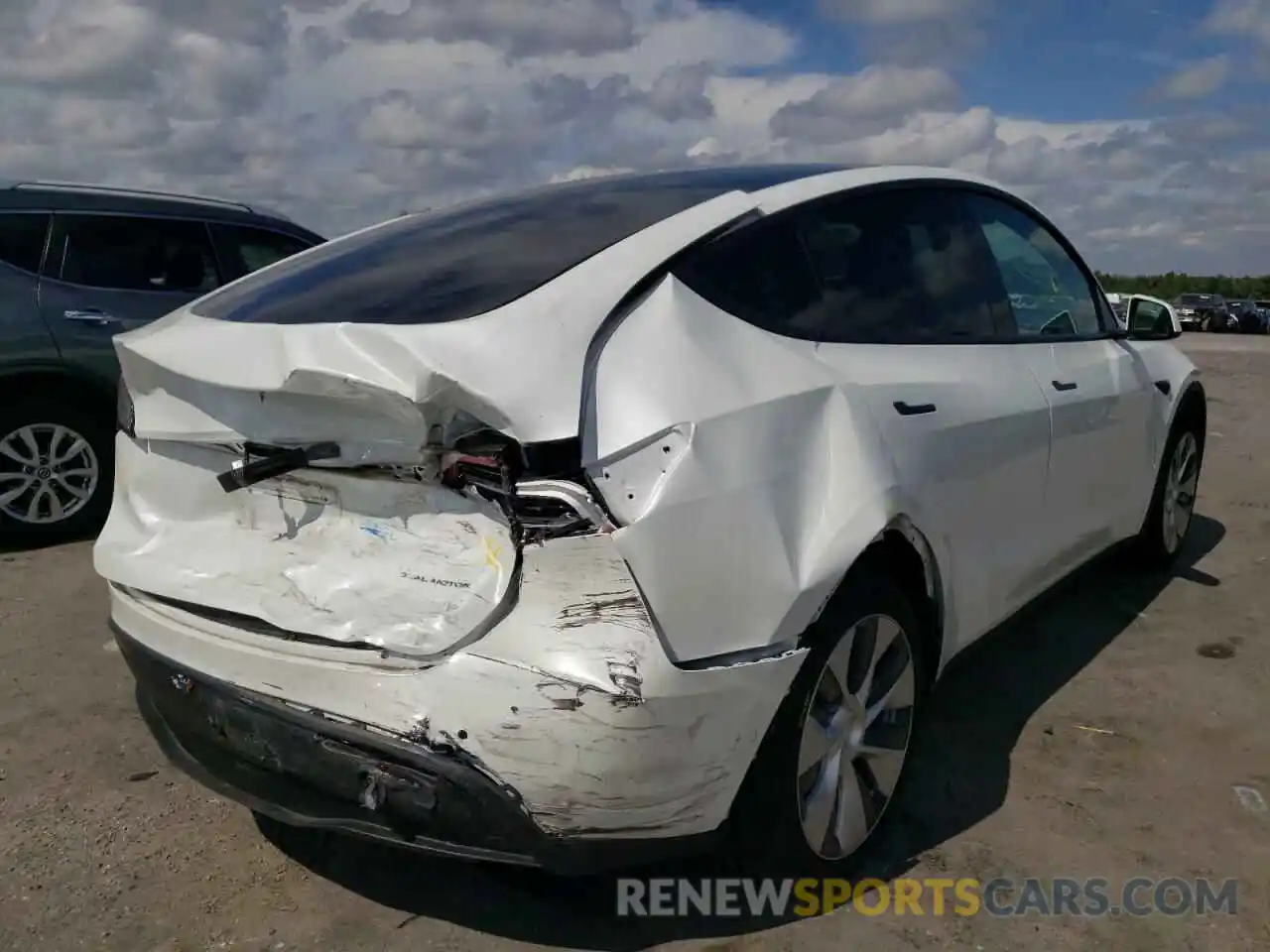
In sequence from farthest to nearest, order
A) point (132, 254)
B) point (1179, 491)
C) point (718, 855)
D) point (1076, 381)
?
point (132, 254) → point (1179, 491) → point (1076, 381) → point (718, 855)

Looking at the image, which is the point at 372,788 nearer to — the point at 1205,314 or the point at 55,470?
the point at 55,470

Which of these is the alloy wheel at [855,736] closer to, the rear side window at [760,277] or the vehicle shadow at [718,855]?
the vehicle shadow at [718,855]

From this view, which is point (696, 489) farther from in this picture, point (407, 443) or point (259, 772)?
point (259, 772)

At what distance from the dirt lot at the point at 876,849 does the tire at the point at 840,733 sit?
0.54ft

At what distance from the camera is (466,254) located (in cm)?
256

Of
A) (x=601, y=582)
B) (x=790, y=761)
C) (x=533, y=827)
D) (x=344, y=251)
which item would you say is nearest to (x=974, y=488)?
(x=790, y=761)

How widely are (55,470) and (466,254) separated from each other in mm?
3813

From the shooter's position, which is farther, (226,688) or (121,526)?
(121,526)

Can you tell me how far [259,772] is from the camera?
223cm

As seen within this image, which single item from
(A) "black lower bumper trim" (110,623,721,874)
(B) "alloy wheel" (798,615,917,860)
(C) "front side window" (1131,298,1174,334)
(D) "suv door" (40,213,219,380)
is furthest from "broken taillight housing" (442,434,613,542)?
(D) "suv door" (40,213,219,380)

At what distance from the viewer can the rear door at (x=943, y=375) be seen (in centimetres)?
256

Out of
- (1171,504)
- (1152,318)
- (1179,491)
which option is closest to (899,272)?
(1152,318)

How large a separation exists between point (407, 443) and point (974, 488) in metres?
1.57

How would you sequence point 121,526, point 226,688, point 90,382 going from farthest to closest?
1. point 90,382
2. point 121,526
3. point 226,688
